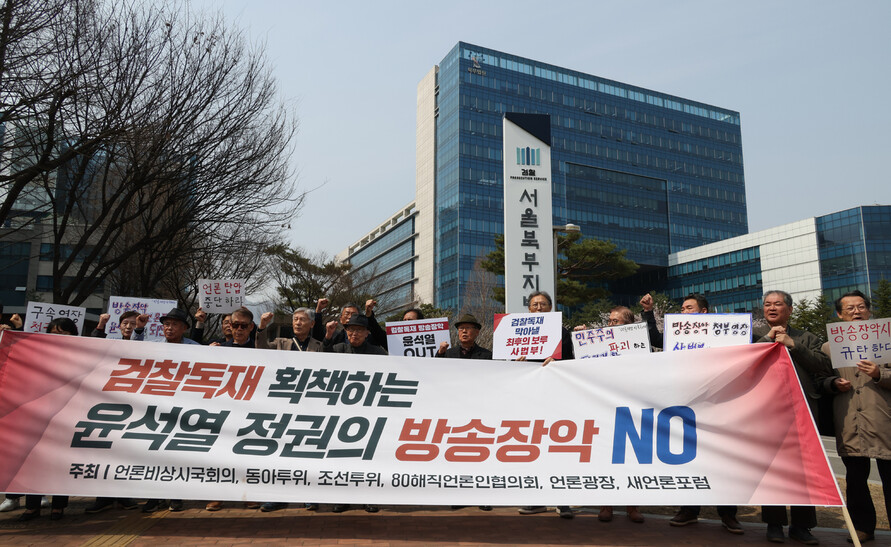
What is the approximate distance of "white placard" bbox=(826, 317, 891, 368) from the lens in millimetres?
4727

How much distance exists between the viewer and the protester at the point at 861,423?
489cm

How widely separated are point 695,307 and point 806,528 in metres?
2.24

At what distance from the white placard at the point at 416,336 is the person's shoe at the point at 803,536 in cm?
414

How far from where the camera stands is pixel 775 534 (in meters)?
5.04

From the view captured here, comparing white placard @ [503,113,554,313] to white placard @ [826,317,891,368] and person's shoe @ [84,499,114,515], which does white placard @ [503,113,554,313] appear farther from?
person's shoe @ [84,499,114,515]

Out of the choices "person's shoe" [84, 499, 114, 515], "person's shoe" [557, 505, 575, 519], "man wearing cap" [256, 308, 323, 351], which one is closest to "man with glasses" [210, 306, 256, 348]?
"man wearing cap" [256, 308, 323, 351]

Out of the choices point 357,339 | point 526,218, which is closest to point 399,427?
point 357,339

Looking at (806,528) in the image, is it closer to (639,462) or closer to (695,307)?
(639,462)

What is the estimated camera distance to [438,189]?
3258 inches

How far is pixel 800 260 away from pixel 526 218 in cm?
6480

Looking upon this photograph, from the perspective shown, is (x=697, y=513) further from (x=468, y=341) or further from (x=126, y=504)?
(x=126, y=504)

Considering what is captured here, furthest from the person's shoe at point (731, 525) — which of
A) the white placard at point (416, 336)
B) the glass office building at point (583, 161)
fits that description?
A: the glass office building at point (583, 161)

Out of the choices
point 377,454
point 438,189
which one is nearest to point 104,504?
point 377,454

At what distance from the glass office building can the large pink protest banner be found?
66.3m
